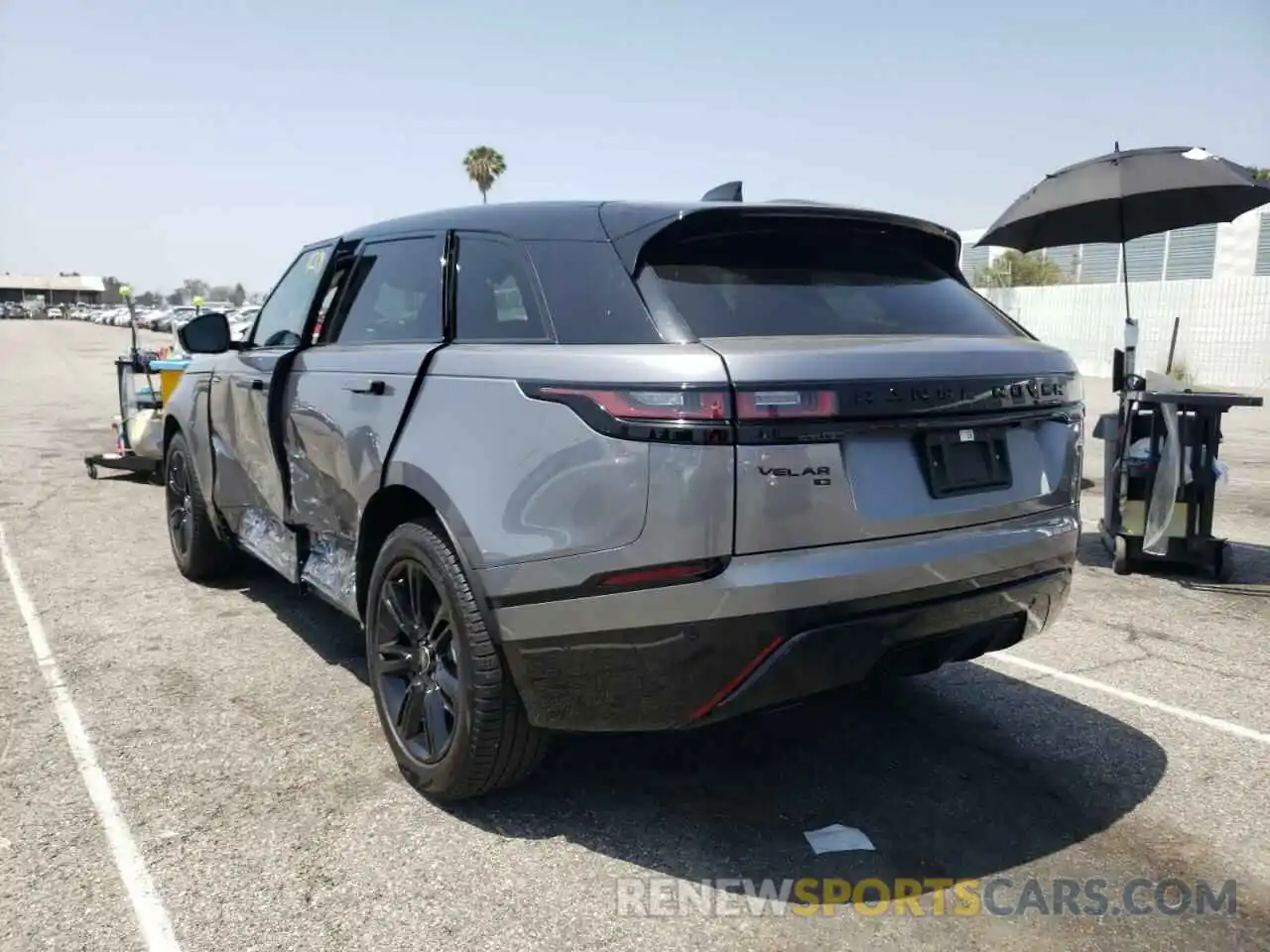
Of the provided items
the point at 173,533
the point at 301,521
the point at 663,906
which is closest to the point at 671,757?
the point at 663,906

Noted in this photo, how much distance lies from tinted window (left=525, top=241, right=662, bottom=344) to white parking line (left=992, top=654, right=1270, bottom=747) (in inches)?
112

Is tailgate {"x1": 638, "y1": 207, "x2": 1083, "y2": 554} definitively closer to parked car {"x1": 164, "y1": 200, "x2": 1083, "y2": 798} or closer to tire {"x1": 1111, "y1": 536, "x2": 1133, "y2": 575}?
parked car {"x1": 164, "y1": 200, "x2": 1083, "y2": 798}

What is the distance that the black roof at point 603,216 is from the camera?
9.33 ft

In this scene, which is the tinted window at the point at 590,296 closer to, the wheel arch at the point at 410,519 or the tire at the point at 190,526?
the wheel arch at the point at 410,519

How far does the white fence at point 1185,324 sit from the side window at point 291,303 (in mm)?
18030

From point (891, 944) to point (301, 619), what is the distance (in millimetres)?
3620

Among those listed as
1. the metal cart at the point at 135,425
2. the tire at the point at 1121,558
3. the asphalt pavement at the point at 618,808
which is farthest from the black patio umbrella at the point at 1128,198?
the metal cart at the point at 135,425

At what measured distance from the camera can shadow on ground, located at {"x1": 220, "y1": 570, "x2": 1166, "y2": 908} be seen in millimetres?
2867

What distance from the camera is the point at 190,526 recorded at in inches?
223

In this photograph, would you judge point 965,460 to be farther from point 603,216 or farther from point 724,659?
point 603,216

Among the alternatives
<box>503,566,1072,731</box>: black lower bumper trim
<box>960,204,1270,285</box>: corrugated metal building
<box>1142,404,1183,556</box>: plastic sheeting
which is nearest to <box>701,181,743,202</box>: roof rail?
<box>503,566,1072,731</box>: black lower bumper trim

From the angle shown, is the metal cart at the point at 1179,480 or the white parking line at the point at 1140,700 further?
the metal cart at the point at 1179,480

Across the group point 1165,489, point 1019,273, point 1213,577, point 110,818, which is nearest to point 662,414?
point 110,818

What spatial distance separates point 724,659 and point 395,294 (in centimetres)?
205
